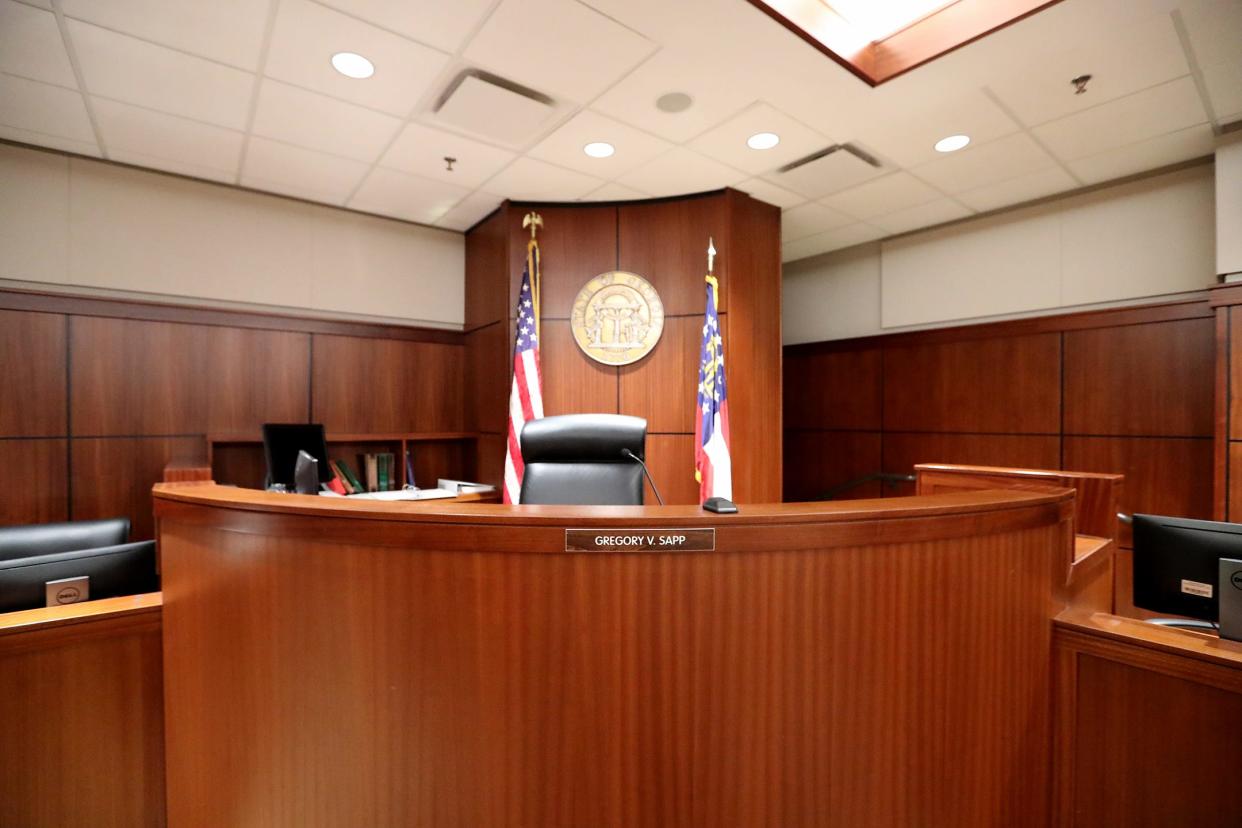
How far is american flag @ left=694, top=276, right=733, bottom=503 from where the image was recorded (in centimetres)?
354

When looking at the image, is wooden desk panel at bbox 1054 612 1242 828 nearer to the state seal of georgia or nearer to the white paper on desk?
the state seal of georgia

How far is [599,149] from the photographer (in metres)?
3.11

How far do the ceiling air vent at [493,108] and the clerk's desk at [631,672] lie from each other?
6.96 feet

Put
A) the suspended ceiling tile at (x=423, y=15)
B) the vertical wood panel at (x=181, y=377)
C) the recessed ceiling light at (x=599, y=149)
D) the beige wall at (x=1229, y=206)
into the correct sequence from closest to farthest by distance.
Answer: the suspended ceiling tile at (x=423, y=15)
the beige wall at (x=1229, y=206)
the recessed ceiling light at (x=599, y=149)
the vertical wood panel at (x=181, y=377)

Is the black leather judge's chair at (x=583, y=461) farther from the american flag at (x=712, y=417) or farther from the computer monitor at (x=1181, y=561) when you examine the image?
the computer monitor at (x=1181, y=561)

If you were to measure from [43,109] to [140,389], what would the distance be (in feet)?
5.06

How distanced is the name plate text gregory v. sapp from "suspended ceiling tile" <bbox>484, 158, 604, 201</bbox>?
112 inches

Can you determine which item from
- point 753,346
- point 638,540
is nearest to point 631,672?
point 638,540

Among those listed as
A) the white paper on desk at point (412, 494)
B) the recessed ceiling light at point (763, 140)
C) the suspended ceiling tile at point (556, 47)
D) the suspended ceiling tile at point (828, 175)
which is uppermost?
the suspended ceiling tile at point (556, 47)

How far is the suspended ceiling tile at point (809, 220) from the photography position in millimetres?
4078

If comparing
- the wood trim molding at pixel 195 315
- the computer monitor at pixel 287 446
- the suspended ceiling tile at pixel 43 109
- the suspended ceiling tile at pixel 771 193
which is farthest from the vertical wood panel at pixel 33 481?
the suspended ceiling tile at pixel 771 193

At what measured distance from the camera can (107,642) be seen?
1447 millimetres

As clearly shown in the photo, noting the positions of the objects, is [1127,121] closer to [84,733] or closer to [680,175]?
[680,175]

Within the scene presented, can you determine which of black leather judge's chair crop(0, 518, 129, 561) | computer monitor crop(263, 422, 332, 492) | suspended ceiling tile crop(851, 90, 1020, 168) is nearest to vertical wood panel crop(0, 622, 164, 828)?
black leather judge's chair crop(0, 518, 129, 561)
